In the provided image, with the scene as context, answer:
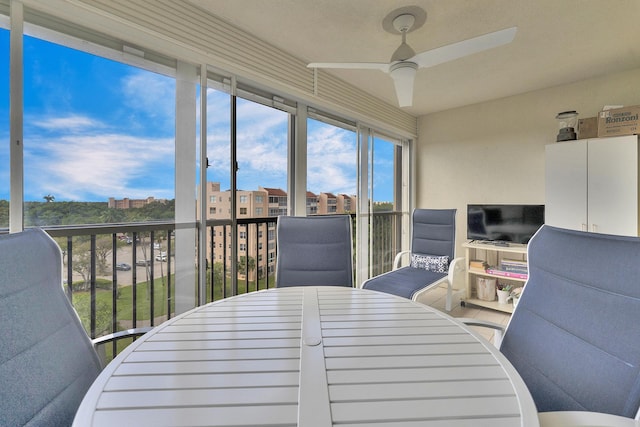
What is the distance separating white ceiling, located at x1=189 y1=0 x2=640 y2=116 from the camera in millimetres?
2037

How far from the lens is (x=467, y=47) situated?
1636mm

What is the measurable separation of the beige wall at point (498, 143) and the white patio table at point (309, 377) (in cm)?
345

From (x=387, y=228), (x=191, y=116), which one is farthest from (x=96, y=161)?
(x=387, y=228)

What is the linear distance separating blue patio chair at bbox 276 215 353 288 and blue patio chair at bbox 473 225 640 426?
115 centimetres

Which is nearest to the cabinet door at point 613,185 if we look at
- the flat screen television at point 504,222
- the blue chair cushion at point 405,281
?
the flat screen television at point 504,222

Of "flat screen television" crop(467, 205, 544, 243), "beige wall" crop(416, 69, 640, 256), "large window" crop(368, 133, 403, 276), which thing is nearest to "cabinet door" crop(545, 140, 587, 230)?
→ "flat screen television" crop(467, 205, 544, 243)

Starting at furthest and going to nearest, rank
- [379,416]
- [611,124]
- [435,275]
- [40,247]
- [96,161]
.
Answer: [435,275], [611,124], [96,161], [40,247], [379,416]

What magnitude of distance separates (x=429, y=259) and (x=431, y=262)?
1.7 inches

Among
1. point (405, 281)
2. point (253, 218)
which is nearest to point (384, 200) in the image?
point (405, 281)

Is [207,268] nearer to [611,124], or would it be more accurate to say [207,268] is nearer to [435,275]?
[435,275]

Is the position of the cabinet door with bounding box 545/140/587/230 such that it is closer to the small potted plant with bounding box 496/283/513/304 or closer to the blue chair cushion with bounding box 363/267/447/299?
the small potted plant with bounding box 496/283/513/304

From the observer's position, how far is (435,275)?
121 inches

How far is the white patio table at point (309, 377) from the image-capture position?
624 mm

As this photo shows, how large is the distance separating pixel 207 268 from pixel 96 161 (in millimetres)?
1119
